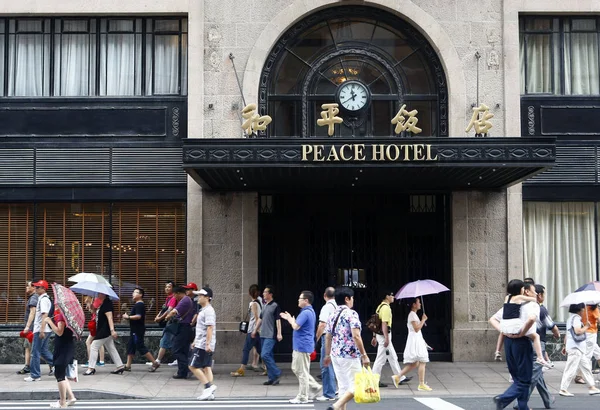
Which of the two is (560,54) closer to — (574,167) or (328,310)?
(574,167)

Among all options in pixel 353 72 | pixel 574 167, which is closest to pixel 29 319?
pixel 353 72

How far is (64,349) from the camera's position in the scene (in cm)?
1402

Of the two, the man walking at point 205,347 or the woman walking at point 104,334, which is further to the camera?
the woman walking at point 104,334

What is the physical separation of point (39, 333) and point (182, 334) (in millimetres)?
2723

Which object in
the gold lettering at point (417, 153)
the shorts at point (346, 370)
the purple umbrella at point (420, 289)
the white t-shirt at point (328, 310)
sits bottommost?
the shorts at point (346, 370)

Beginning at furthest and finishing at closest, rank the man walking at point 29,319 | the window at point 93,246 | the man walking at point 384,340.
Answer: the window at point 93,246 → the man walking at point 29,319 → the man walking at point 384,340

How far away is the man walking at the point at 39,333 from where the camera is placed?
16.6 meters

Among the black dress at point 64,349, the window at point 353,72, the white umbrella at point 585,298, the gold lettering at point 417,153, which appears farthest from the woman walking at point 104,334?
the white umbrella at point 585,298

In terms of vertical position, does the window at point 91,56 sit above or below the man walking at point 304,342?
above

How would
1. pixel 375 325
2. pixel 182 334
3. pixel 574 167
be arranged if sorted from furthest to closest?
pixel 574 167 → pixel 182 334 → pixel 375 325

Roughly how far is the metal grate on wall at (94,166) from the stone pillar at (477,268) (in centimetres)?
628

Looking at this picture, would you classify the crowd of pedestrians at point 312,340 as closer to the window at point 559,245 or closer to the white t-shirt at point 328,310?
the white t-shirt at point 328,310

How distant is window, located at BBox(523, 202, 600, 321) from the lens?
20219 mm

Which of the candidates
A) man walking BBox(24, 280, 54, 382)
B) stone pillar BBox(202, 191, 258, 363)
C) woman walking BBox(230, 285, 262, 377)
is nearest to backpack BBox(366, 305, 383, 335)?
woman walking BBox(230, 285, 262, 377)
